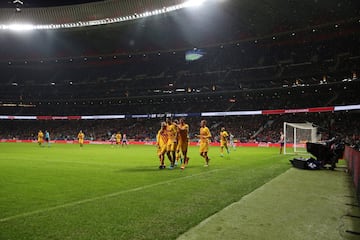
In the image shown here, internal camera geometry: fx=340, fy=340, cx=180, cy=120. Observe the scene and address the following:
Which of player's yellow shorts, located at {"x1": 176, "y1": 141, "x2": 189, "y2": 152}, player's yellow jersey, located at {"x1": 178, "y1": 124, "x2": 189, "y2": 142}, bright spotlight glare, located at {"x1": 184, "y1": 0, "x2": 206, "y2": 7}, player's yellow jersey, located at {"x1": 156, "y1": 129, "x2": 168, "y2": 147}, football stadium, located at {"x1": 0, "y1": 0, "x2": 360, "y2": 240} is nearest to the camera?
football stadium, located at {"x1": 0, "y1": 0, "x2": 360, "y2": 240}

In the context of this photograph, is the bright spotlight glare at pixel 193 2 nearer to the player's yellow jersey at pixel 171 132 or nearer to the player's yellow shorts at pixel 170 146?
the player's yellow jersey at pixel 171 132

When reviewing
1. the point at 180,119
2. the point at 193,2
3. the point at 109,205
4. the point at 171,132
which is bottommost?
the point at 109,205

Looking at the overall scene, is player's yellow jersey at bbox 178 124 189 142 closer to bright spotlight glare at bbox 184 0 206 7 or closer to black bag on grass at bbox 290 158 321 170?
black bag on grass at bbox 290 158 321 170

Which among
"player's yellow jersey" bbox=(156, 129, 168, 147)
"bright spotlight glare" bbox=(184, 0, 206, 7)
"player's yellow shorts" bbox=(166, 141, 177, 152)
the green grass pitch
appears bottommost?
the green grass pitch

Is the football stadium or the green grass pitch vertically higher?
the football stadium

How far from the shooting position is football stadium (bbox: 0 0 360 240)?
6.29m

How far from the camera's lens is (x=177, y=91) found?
61219 mm

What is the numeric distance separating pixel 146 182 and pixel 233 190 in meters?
3.09

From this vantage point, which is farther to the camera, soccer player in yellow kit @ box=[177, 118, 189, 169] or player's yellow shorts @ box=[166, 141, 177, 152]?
soccer player in yellow kit @ box=[177, 118, 189, 169]

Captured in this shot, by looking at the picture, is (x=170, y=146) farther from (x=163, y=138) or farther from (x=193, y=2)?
(x=193, y=2)

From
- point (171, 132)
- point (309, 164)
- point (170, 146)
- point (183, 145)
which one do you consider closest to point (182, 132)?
point (183, 145)


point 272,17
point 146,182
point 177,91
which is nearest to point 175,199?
Answer: point 146,182

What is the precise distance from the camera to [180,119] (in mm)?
15164

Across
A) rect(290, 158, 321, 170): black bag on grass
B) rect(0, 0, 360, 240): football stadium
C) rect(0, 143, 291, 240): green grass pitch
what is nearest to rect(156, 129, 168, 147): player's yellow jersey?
rect(0, 0, 360, 240): football stadium
